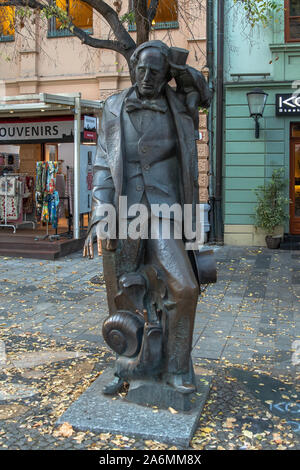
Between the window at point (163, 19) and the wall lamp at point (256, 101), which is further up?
the window at point (163, 19)

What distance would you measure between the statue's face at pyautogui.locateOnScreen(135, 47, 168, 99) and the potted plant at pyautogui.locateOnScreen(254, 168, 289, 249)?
9.39 m

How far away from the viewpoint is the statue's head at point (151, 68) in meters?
3.74

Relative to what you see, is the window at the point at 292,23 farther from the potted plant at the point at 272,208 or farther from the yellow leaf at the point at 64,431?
the yellow leaf at the point at 64,431

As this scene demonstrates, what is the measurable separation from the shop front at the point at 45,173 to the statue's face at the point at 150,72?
7477 mm

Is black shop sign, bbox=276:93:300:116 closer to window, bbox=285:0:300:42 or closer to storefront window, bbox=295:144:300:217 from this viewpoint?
storefront window, bbox=295:144:300:217

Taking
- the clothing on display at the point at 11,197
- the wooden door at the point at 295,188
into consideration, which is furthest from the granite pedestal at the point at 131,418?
the wooden door at the point at 295,188

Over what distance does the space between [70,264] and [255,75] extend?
6690 millimetres

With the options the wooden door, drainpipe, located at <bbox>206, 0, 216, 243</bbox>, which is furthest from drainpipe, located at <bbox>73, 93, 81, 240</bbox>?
the wooden door

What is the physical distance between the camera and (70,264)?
35.5ft

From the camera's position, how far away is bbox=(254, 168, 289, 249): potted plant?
12.8 meters

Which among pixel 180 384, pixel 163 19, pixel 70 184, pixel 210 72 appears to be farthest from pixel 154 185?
pixel 163 19

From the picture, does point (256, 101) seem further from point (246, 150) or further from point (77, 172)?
point (77, 172)

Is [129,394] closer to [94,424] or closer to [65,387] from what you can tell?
[94,424]
